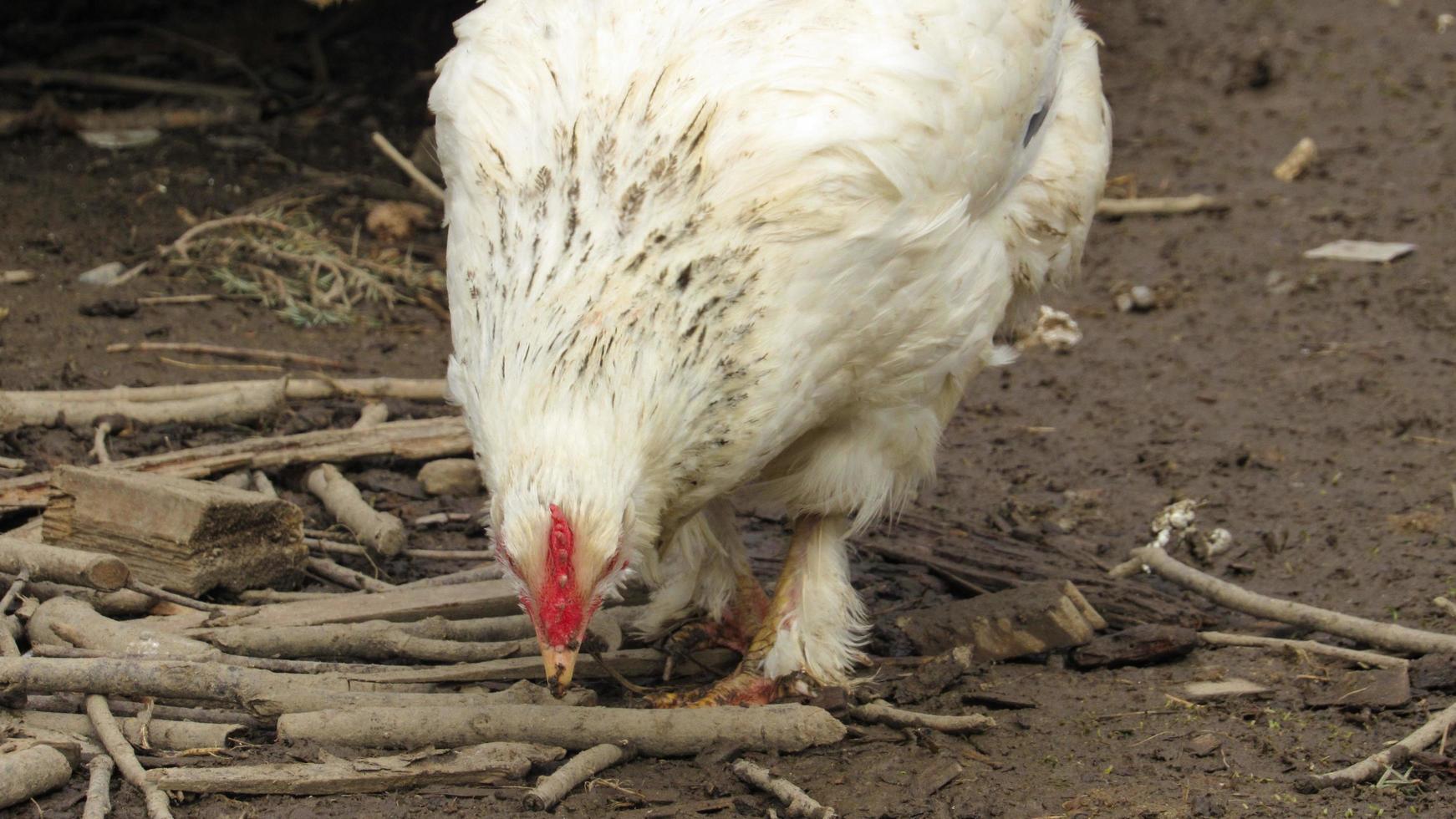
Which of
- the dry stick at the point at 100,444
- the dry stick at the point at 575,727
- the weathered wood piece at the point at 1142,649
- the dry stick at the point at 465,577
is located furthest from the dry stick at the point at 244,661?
the weathered wood piece at the point at 1142,649

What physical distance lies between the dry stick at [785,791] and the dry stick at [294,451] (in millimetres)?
2141

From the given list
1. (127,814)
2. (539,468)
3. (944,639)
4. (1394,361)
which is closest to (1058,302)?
(1394,361)

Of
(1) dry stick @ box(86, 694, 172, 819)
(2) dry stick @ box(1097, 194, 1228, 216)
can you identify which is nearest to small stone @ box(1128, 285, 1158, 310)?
(2) dry stick @ box(1097, 194, 1228, 216)

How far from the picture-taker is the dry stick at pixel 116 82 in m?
7.94

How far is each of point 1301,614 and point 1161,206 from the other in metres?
4.46

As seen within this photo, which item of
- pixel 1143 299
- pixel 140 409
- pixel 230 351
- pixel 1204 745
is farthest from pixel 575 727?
pixel 1143 299

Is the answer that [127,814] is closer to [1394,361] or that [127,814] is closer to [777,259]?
[777,259]

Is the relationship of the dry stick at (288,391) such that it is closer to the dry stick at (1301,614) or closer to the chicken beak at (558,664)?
the chicken beak at (558,664)

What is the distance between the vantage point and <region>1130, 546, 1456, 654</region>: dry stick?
13.3 feet

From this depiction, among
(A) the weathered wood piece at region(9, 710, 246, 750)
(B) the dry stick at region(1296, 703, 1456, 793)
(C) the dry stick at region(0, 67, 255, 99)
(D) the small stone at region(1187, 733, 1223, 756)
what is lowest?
(D) the small stone at region(1187, 733, 1223, 756)

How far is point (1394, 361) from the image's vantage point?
20.7 ft

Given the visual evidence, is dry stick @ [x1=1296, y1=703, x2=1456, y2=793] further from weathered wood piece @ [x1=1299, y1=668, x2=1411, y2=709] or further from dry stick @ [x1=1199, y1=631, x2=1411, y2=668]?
dry stick @ [x1=1199, y1=631, x2=1411, y2=668]

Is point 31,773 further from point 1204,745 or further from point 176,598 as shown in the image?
point 1204,745

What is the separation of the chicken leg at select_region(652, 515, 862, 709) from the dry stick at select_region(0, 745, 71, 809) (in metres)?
1.59
